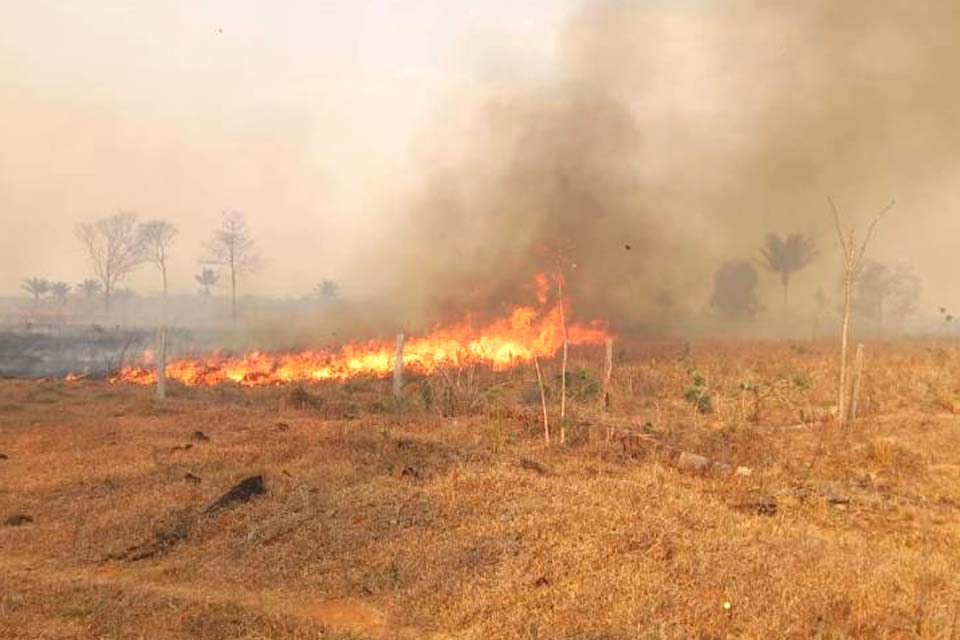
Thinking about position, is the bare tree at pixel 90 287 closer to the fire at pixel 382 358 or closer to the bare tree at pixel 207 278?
the bare tree at pixel 207 278

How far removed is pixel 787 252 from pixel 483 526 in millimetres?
57355

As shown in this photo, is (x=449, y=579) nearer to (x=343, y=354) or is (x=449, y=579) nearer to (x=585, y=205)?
(x=343, y=354)

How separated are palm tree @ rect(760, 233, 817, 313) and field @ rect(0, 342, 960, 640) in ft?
148

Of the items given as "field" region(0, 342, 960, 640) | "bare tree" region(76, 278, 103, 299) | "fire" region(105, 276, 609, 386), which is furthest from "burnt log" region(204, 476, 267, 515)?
"bare tree" region(76, 278, 103, 299)

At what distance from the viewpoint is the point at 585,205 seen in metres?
37.2

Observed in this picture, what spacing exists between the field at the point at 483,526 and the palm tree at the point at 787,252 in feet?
148

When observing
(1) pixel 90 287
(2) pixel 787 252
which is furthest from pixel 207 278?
(2) pixel 787 252

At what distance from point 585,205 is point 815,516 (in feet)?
98.3

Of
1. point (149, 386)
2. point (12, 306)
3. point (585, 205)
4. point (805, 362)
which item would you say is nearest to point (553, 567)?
point (149, 386)

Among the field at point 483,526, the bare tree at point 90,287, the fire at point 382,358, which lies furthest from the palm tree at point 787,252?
the bare tree at point 90,287

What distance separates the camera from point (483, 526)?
7422mm

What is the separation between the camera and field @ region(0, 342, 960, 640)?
18.3ft

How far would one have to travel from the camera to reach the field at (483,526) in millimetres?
5578

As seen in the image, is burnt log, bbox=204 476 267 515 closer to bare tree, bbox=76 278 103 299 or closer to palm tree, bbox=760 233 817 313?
palm tree, bbox=760 233 817 313
